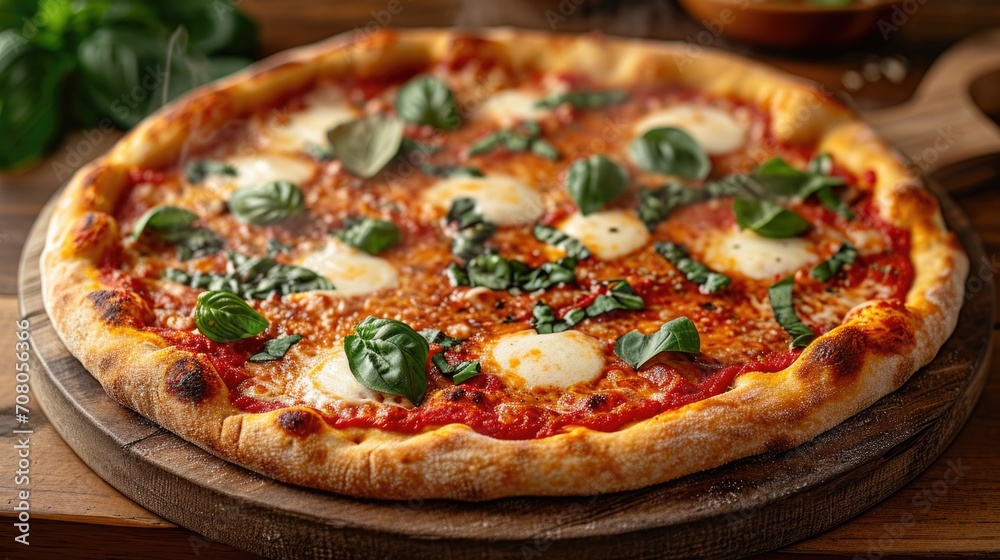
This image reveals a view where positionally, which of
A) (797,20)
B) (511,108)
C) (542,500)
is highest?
(797,20)

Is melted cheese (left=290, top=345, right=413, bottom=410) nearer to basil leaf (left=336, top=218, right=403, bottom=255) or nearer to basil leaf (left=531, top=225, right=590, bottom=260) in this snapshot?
basil leaf (left=336, top=218, right=403, bottom=255)

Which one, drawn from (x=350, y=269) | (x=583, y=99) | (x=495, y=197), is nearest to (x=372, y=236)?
(x=350, y=269)

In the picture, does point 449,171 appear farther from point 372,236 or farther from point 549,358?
point 549,358

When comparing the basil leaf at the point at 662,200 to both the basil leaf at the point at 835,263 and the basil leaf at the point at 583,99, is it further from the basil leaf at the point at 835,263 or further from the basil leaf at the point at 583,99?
the basil leaf at the point at 583,99

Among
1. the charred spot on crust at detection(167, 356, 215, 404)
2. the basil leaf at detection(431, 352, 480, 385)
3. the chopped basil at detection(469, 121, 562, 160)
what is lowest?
the basil leaf at detection(431, 352, 480, 385)

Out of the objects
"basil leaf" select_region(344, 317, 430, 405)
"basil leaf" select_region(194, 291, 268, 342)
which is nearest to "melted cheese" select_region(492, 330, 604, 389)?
→ "basil leaf" select_region(344, 317, 430, 405)

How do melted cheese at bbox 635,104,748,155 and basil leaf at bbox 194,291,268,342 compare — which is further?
melted cheese at bbox 635,104,748,155

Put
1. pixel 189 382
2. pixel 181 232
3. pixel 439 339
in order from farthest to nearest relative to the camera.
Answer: pixel 181 232 < pixel 439 339 < pixel 189 382
